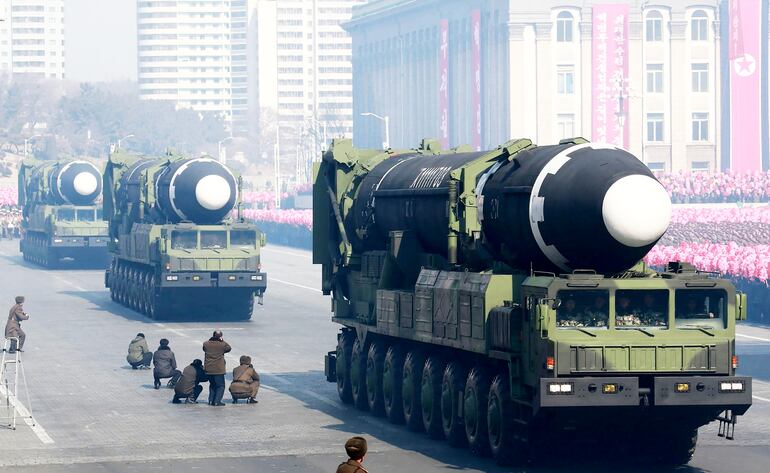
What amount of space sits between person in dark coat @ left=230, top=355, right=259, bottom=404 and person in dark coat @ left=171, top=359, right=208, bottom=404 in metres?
0.60

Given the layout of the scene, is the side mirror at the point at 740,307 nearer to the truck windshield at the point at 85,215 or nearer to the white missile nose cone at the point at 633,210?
the white missile nose cone at the point at 633,210

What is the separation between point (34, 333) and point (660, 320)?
27.2 meters

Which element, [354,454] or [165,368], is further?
[165,368]

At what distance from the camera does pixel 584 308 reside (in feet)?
74.2

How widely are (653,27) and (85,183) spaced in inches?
3049

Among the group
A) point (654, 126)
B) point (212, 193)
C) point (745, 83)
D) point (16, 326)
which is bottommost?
point (16, 326)

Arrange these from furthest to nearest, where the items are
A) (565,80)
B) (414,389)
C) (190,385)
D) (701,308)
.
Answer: (565,80) → (190,385) → (414,389) → (701,308)

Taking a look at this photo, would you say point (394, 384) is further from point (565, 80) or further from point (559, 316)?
point (565, 80)

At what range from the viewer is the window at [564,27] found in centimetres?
14088

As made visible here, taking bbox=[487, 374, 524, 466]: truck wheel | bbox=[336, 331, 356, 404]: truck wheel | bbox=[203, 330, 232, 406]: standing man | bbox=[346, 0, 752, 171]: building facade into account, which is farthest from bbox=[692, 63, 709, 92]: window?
bbox=[487, 374, 524, 466]: truck wheel

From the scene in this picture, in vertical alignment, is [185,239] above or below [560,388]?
above

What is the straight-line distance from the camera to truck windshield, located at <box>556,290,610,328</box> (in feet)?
73.9

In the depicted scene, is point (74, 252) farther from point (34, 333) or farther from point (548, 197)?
point (548, 197)

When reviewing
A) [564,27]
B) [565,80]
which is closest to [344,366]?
[565,80]
